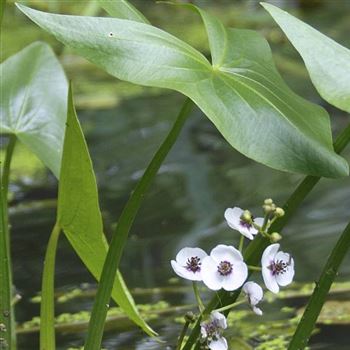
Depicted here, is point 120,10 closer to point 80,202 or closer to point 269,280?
point 80,202

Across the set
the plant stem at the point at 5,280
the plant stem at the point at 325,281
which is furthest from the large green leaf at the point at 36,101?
the plant stem at the point at 325,281

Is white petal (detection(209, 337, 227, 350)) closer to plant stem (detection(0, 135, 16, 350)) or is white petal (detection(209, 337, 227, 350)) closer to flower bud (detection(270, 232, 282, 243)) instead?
flower bud (detection(270, 232, 282, 243))

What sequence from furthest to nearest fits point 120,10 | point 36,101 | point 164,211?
point 164,211, point 36,101, point 120,10

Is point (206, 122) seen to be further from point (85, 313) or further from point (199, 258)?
point (199, 258)


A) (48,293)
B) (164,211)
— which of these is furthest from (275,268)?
(164,211)

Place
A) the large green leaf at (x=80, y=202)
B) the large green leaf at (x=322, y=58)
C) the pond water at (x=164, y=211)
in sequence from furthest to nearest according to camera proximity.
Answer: the pond water at (x=164, y=211), the large green leaf at (x=80, y=202), the large green leaf at (x=322, y=58)

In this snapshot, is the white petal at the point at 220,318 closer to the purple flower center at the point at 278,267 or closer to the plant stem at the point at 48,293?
the purple flower center at the point at 278,267

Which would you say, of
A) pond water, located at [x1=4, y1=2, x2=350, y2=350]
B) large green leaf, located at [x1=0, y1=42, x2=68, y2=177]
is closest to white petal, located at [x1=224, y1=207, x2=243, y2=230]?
large green leaf, located at [x1=0, y1=42, x2=68, y2=177]
